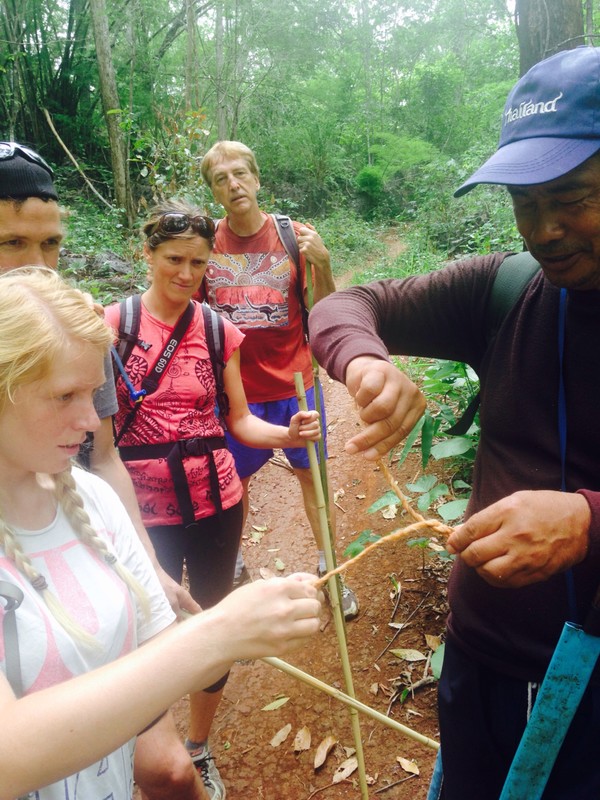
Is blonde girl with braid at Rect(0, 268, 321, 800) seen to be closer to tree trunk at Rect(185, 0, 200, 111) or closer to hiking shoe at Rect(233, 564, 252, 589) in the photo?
hiking shoe at Rect(233, 564, 252, 589)

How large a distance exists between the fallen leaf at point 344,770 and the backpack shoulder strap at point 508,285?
2277mm

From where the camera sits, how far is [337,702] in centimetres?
299

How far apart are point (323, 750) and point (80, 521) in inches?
82.2

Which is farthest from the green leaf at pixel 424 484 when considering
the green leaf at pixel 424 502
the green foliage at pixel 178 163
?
the green foliage at pixel 178 163

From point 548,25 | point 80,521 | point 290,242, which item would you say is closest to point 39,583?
point 80,521

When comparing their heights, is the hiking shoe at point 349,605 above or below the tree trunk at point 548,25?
below

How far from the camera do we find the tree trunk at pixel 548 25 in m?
3.22

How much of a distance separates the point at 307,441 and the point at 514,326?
3.45 ft

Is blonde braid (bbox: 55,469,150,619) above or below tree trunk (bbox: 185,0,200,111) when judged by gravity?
below

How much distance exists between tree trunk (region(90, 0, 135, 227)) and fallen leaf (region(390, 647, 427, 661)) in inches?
461

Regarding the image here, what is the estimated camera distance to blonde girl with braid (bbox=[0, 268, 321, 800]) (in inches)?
37.4

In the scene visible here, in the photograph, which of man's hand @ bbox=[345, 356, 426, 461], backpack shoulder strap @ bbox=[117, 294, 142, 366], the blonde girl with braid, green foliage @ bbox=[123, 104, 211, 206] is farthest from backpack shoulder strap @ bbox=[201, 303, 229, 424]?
green foliage @ bbox=[123, 104, 211, 206]

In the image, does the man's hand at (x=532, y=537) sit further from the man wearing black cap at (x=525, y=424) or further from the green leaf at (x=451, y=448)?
the green leaf at (x=451, y=448)

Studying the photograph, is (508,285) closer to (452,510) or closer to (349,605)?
(452,510)
